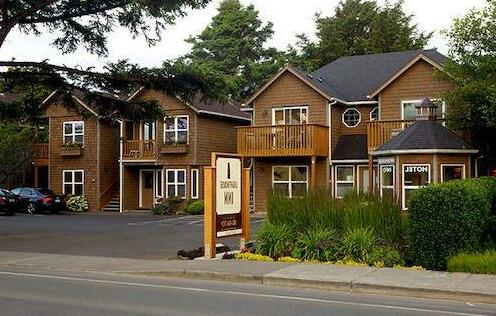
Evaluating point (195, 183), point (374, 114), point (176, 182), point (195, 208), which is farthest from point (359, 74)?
point (176, 182)

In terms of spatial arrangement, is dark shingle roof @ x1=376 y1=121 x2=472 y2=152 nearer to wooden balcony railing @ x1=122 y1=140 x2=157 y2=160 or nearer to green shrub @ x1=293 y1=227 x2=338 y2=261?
green shrub @ x1=293 y1=227 x2=338 y2=261

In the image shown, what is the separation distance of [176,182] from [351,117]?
10.9 metres

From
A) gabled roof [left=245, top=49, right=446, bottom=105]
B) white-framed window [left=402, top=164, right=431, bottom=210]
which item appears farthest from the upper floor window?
white-framed window [left=402, top=164, right=431, bottom=210]

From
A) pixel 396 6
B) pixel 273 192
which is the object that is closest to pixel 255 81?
pixel 396 6

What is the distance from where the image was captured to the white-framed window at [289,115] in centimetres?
3362

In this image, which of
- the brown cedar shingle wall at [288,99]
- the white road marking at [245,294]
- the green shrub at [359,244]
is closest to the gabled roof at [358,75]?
the brown cedar shingle wall at [288,99]

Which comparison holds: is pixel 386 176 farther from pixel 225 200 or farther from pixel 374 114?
pixel 225 200

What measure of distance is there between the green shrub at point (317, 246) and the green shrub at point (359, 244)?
0.30 m

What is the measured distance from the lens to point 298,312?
9477 mm

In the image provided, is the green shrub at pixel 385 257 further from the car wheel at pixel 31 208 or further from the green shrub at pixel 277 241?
the car wheel at pixel 31 208

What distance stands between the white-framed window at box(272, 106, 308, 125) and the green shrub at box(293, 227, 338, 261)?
59.5 ft

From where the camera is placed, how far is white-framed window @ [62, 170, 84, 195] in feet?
137

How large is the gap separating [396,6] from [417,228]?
4313cm

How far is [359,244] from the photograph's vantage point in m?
15.1
